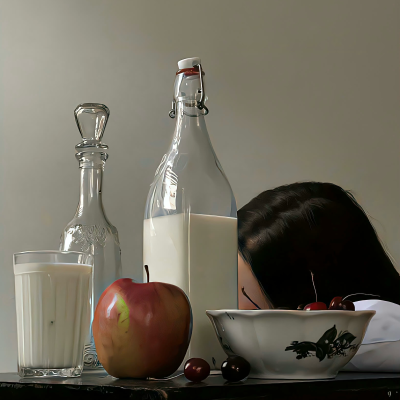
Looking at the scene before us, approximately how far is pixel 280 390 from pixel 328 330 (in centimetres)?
7

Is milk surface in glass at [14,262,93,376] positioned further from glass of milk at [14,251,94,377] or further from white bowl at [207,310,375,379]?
white bowl at [207,310,375,379]

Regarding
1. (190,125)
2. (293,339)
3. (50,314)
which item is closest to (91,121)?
(190,125)

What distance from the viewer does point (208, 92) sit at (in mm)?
1509

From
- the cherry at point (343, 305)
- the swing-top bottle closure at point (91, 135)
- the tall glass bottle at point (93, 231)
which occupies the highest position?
the swing-top bottle closure at point (91, 135)

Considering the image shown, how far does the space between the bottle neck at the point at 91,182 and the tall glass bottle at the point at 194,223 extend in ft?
0.21

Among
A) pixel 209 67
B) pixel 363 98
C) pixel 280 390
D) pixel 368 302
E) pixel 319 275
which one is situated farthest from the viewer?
pixel 363 98

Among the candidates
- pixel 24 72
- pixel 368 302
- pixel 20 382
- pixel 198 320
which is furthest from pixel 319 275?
pixel 24 72

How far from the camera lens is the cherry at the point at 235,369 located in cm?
39

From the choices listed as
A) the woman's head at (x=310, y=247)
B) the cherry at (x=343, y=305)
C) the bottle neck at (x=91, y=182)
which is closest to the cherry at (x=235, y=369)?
the cherry at (x=343, y=305)

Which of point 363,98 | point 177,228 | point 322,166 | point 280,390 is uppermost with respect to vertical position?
point 363,98

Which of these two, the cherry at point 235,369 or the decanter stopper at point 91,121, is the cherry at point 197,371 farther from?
the decanter stopper at point 91,121

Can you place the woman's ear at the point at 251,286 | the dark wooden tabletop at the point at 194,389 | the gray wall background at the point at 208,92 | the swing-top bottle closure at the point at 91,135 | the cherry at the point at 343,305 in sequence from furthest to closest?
the gray wall background at the point at 208,92 < the woman's ear at the point at 251,286 < the swing-top bottle closure at the point at 91,135 < the cherry at the point at 343,305 < the dark wooden tabletop at the point at 194,389

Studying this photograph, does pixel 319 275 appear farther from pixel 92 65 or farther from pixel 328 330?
pixel 92 65

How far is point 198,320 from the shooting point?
49cm
